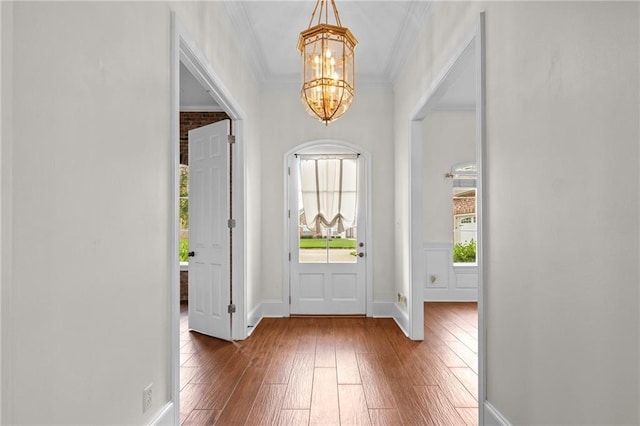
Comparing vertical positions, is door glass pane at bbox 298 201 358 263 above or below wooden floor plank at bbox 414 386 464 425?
above

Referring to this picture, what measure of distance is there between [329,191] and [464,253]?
2.69 m

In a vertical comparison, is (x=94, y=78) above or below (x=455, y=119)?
below

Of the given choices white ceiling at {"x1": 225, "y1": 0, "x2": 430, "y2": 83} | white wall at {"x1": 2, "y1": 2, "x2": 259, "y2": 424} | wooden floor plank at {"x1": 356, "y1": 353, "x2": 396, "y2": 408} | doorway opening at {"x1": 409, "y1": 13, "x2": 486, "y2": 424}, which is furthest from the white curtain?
white wall at {"x1": 2, "y1": 2, "x2": 259, "y2": 424}

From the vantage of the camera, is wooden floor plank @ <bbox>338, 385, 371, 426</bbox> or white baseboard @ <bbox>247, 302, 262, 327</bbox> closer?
wooden floor plank @ <bbox>338, 385, 371, 426</bbox>

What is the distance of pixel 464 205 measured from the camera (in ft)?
21.3

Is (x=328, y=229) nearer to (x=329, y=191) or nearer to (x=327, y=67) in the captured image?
(x=329, y=191)

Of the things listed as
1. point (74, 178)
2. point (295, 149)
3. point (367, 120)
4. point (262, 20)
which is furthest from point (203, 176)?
point (74, 178)

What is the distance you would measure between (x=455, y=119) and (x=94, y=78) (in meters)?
5.74

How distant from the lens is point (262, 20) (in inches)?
147

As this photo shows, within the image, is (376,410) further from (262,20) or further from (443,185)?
(443,185)

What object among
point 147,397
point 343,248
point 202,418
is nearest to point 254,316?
point 343,248

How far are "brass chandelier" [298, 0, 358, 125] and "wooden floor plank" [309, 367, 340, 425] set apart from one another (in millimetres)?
2050

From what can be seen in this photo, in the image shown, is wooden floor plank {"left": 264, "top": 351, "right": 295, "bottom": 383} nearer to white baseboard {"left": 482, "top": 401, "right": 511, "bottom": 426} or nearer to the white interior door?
the white interior door

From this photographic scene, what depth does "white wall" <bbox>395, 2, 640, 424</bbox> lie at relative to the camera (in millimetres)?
1265
